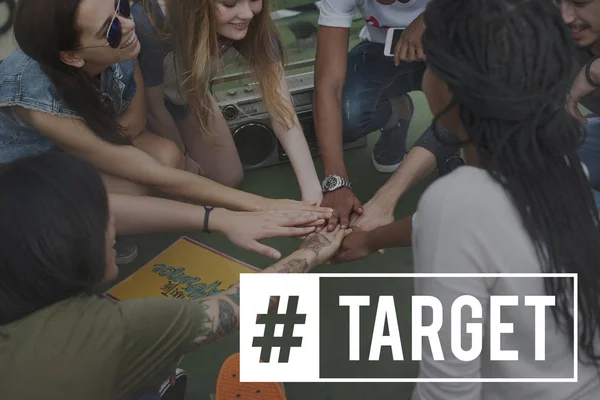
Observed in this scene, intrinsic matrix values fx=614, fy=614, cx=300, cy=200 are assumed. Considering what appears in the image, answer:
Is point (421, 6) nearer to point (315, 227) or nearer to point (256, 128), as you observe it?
point (256, 128)

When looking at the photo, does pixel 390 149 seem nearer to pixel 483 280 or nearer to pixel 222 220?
pixel 222 220

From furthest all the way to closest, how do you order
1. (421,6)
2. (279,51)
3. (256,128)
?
(256,128)
(421,6)
(279,51)

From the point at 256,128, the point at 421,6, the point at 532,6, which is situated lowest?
the point at 256,128

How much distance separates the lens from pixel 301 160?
191cm

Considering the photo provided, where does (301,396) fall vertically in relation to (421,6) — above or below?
below

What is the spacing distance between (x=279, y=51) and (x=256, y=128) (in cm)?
38

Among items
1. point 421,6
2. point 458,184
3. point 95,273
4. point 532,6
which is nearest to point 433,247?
point 458,184

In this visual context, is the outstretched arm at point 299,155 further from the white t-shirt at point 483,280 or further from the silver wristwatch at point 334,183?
the white t-shirt at point 483,280

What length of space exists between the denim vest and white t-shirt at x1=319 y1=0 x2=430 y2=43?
0.64 m

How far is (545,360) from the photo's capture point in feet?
3.29

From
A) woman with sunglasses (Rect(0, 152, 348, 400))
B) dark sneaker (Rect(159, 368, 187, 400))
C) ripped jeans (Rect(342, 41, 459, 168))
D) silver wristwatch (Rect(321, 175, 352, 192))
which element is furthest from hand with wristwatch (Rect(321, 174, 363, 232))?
woman with sunglasses (Rect(0, 152, 348, 400))

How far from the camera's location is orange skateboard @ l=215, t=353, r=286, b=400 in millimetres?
1499

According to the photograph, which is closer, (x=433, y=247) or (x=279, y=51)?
(x=433, y=247)

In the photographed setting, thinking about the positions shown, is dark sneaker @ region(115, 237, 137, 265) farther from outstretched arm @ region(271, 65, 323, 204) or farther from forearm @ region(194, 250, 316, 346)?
forearm @ region(194, 250, 316, 346)
